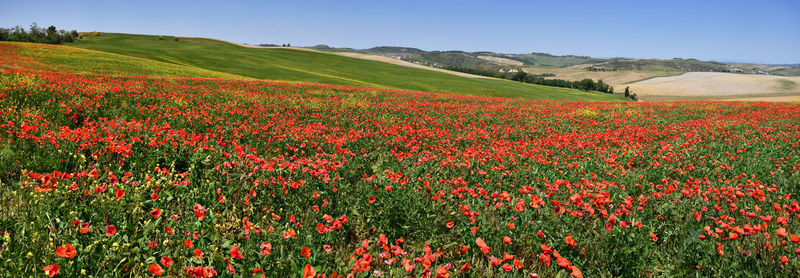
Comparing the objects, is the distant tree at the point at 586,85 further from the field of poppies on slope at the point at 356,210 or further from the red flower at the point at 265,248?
the red flower at the point at 265,248

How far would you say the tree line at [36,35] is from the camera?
61000mm

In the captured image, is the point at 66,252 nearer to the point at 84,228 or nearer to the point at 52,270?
the point at 52,270

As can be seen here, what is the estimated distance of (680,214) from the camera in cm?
443

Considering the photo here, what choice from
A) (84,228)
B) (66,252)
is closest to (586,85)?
(84,228)

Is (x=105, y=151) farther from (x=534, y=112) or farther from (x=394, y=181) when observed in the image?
(x=534, y=112)

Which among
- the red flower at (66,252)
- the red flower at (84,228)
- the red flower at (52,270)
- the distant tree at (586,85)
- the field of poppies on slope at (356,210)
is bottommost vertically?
the field of poppies on slope at (356,210)

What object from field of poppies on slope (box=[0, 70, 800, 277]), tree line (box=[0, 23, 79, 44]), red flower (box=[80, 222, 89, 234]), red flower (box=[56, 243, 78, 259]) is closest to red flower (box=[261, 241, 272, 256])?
field of poppies on slope (box=[0, 70, 800, 277])

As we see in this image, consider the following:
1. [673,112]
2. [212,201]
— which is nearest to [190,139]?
[212,201]

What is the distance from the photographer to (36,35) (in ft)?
222

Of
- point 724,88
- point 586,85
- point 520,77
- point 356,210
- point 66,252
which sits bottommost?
point 356,210

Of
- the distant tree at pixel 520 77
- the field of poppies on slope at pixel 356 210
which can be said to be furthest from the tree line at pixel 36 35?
the distant tree at pixel 520 77

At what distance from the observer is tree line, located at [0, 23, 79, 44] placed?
61000 mm

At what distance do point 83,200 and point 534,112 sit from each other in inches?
693

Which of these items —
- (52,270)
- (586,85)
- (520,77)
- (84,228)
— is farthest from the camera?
(520,77)
